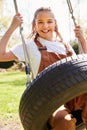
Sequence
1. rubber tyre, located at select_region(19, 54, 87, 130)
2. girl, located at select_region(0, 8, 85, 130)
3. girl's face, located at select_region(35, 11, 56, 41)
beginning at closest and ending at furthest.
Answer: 1. rubber tyre, located at select_region(19, 54, 87, 130)
2. girl, located at select_region(0, 8, 85, 130)
3. girl's face, located at select_region(35, 11, 56, 41)

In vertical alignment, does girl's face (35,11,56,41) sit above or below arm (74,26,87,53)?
above

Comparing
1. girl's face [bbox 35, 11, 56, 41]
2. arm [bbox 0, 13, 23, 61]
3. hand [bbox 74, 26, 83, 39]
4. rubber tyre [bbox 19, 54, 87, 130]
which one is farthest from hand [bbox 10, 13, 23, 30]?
rubber tyre [bbox 19, 54, 87, 130]

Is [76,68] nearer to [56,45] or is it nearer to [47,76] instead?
[47,76]

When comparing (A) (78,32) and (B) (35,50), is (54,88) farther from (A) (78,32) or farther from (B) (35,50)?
(A) (78,32)

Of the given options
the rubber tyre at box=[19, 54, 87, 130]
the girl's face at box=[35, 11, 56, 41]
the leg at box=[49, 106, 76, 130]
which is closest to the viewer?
the rubber tyre at box=[19, 54, 87, 130]

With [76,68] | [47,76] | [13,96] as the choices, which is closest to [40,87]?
[47,76]

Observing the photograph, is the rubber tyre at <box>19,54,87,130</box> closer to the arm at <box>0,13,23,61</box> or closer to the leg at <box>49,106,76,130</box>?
the leg at <box>49,106,76,130</box>

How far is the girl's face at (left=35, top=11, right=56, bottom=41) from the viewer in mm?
3104

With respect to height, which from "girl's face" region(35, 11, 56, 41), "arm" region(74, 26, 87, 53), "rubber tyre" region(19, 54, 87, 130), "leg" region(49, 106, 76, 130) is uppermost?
"girl's face" region(35, 11, 56, 41)

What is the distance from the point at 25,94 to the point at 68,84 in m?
0.37

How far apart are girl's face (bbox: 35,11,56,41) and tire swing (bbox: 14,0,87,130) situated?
2.05ft

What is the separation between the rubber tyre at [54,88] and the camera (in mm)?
2482

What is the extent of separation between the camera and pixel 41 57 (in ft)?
9.78

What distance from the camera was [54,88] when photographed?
2500 millimetres
